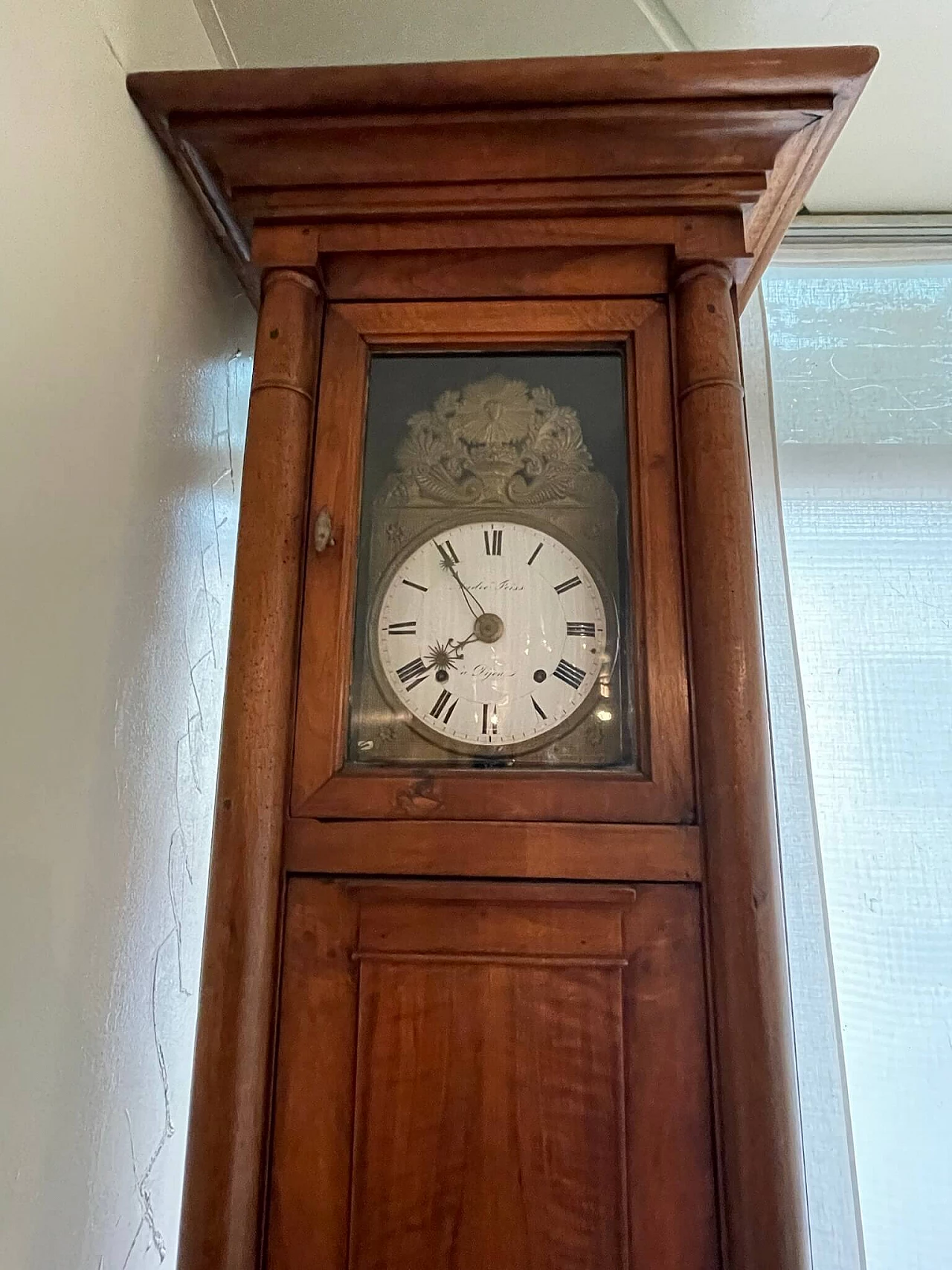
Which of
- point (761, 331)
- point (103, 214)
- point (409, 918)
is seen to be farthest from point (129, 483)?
point (761, 331)

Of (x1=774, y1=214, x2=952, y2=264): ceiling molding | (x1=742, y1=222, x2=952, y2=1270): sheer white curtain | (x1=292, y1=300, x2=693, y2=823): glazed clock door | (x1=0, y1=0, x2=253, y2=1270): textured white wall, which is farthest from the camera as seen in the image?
(x1=774, y1=214, x2=952, y2=264): ceiling molding

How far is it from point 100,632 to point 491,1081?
0.42 meters

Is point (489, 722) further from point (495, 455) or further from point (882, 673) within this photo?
point (882, 673)

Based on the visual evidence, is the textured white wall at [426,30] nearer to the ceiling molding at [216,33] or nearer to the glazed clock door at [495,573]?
the ceiling molding at [216,33]

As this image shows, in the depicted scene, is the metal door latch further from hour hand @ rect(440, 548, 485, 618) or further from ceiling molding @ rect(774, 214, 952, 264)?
ceiling molding @ rect(774, 214, 952, 264)

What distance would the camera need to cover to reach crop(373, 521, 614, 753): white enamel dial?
0.73m

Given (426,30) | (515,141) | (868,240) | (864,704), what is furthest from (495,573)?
(868,240)

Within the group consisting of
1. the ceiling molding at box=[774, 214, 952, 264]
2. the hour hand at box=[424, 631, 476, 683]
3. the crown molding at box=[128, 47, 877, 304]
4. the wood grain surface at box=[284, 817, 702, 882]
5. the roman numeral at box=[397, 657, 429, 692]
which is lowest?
the wood grain surface at box=[284, 817, 702, 882]

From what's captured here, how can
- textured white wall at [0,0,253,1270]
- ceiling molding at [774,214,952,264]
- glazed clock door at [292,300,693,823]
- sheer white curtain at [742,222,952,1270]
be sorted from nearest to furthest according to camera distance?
textured white wall at [0,0,253,1270], glazed clock door at [292,300,693,823], sheer white curtain at [742,222,952,1270], ceiling molding at [774,214,952,264]

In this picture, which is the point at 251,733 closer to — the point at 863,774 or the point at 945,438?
the point at 863,774

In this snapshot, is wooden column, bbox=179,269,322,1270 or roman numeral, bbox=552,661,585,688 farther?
roman numeral, bbox=552,661,585,688

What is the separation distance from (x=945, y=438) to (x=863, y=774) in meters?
0.41

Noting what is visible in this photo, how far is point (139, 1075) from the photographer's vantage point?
2.43 ft

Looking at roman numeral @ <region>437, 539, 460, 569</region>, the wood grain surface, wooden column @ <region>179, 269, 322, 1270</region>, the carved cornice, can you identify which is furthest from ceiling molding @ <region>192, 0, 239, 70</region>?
the wood grain surface
